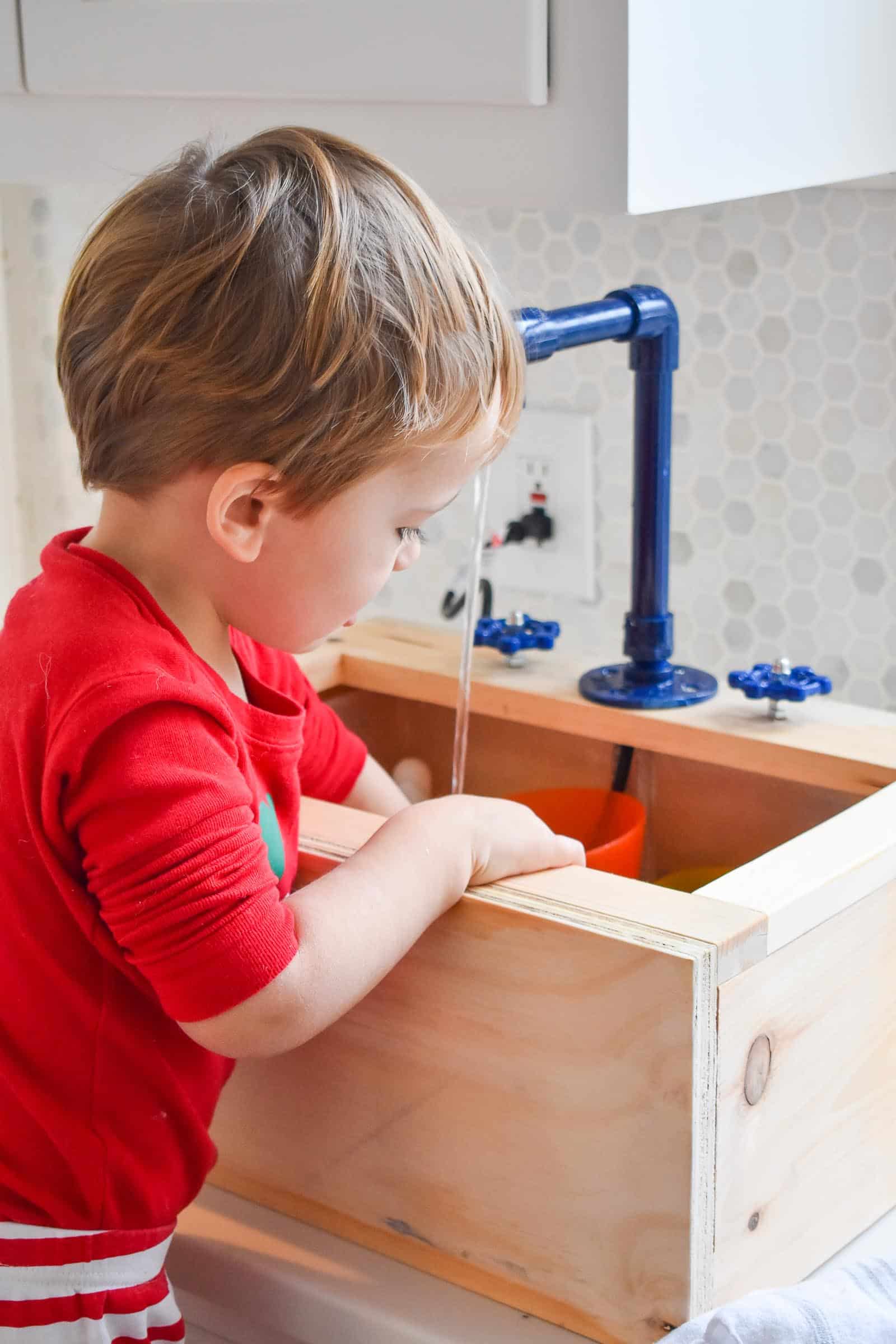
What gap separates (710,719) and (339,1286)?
1.37 ft

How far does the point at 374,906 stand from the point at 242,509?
185 mm

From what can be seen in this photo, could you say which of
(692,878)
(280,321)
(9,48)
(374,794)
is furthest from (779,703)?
(9,48)

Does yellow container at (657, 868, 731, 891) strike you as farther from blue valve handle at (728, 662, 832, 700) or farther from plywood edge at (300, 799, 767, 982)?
plywood edge at (300, 799, 767, 982)

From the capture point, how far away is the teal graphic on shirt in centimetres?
74

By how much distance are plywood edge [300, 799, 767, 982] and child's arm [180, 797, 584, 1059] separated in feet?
0.05

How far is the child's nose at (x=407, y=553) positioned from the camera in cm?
73

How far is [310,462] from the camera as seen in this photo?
640 mm

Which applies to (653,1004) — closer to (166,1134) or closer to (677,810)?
(166,1134)

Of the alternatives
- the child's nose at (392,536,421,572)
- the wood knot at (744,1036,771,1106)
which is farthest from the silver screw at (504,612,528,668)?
the wood knot at (744,1036,771,1106)

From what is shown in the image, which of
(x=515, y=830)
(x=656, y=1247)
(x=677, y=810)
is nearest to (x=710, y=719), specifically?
(x=677, y=810)

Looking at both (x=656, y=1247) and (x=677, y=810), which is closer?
(x=656, y=1247)

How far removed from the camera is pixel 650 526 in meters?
1.00

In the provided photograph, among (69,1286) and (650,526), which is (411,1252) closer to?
(69,1286)

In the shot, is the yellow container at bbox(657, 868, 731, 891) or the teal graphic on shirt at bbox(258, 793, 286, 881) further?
the yellow container at bbox(657, 868, 731, 891)
